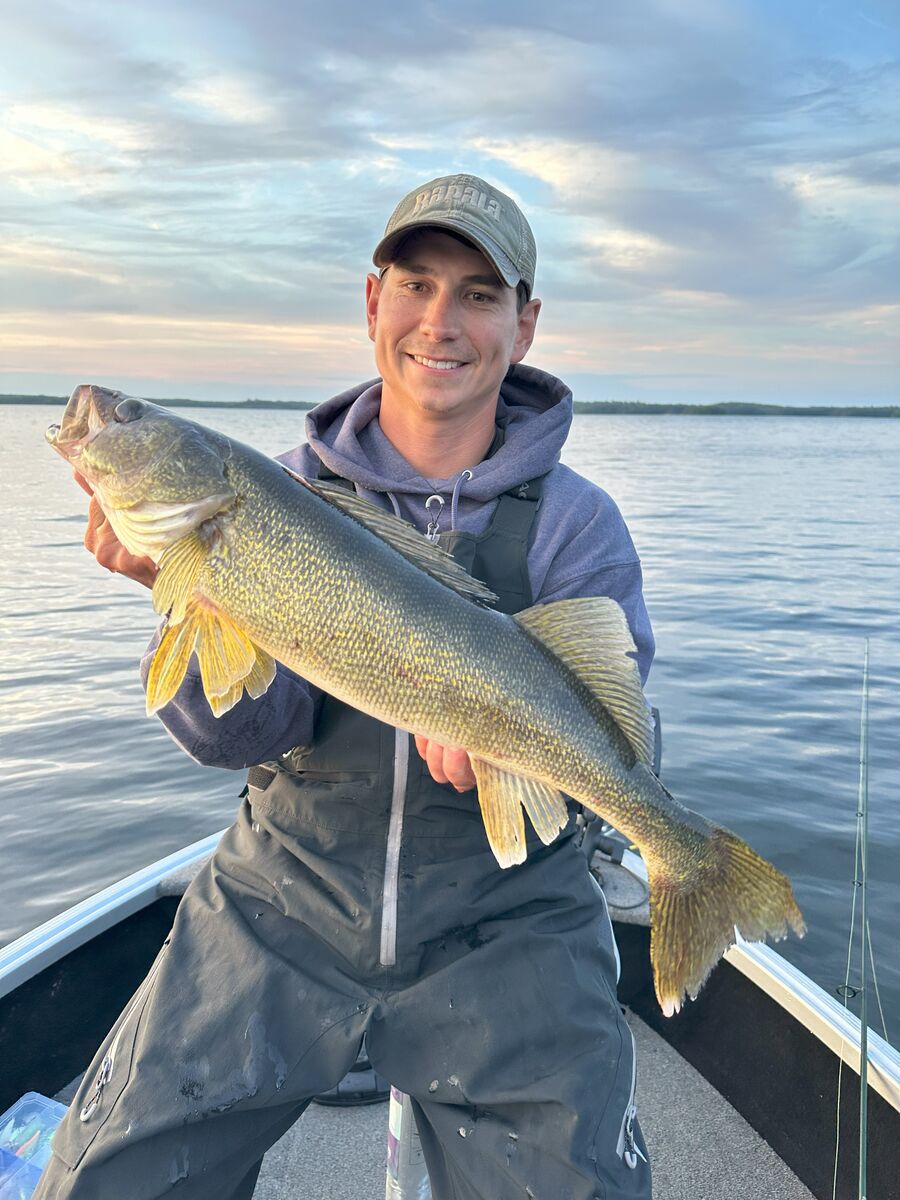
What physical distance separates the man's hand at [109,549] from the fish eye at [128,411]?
214 millimetres

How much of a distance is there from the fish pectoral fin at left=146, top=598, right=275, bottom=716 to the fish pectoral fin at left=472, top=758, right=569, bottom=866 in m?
0.68

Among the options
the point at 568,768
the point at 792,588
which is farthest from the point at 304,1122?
the point at 792,588

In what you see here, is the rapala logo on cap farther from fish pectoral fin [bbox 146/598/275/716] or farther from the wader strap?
the wader strap

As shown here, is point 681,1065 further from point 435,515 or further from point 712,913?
point 435,515

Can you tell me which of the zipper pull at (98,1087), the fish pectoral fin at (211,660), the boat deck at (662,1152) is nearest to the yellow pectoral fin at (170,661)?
the fish pectoral fin at (211,660)

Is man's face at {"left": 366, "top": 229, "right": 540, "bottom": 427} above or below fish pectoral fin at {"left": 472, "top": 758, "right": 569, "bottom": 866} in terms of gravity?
above

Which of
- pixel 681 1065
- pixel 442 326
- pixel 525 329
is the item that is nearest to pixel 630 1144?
pixel 681 1065

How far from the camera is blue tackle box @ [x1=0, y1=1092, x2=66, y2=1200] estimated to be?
314 cm

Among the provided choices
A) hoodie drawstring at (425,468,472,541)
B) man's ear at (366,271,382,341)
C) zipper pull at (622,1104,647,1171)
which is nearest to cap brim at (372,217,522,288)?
man's ear at (366,271,382,341)

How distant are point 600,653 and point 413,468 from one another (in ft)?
3.64

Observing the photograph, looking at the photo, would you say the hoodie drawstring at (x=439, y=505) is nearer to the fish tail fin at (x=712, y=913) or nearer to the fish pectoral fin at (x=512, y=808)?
the fish pectoral fin at (x=512, y=808)

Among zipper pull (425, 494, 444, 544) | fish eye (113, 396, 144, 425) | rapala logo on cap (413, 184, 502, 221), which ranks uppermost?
rapala logo on cap (413, 184, 502, 221)

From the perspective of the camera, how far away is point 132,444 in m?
2.59

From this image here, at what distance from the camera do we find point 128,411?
104 inches
